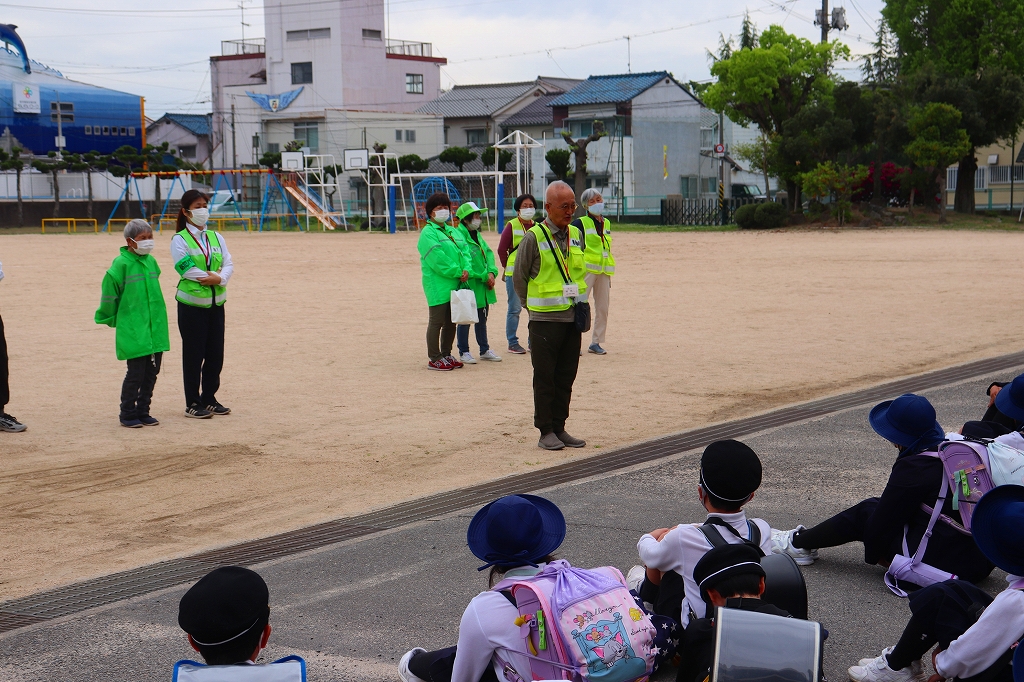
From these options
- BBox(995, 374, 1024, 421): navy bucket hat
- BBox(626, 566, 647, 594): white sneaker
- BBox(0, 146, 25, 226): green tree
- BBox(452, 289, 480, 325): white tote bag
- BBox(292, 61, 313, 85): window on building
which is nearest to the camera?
BBox(626, 566, 647, 594): white sneaker

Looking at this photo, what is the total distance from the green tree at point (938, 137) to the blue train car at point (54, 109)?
1767 inches

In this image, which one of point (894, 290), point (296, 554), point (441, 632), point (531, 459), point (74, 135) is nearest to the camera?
point (441, 632)

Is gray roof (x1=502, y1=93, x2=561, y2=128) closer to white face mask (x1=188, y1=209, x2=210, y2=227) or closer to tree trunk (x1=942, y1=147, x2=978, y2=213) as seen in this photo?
tree trunk (x1=942, y1=147, x2=978, y2=213)

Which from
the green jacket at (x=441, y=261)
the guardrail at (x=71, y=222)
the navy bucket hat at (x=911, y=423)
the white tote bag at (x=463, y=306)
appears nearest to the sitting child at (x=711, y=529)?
the navy bucket hat at (x=911, y=423)

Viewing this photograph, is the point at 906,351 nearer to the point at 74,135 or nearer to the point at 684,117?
the point at 684,117

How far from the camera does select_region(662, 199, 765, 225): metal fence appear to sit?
1820 inches

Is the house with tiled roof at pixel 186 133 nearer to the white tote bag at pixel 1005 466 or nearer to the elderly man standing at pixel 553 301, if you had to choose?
the elderly man standing at pixel 553 301

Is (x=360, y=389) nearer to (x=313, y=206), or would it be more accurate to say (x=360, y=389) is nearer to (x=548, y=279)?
(x=548, y=279)

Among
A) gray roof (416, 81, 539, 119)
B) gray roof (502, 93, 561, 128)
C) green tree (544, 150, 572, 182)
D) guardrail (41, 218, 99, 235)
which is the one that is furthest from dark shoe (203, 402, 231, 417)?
gray roof (416, 81, 539, 119)

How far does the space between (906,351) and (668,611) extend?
8.80 m

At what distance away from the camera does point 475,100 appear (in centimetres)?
6531

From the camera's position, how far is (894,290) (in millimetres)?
17531

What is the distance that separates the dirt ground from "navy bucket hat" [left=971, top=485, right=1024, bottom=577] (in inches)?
152

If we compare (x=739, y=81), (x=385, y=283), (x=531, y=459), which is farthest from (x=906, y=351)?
(x=739, y=81)
